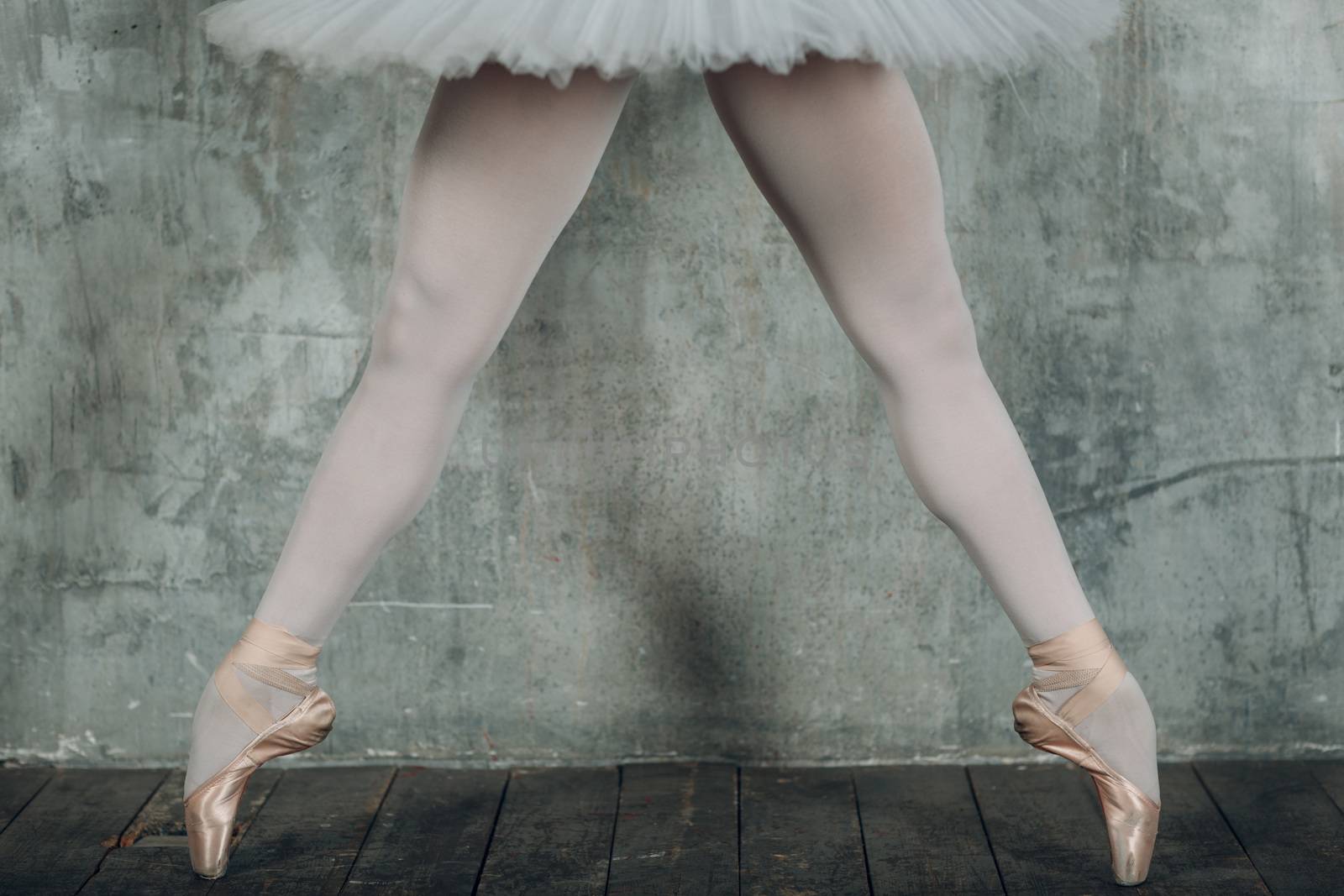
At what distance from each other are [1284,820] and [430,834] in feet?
3.33

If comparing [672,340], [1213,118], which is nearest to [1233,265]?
[1213,118]

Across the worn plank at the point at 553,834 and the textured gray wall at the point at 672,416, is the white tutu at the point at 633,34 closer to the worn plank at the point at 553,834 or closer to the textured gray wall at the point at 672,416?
the textured gray wall at the point at 672,416

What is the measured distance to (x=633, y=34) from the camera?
1254 mm

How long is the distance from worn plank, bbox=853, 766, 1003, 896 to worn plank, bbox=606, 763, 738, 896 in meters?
0.16

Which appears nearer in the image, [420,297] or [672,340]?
[420,297]

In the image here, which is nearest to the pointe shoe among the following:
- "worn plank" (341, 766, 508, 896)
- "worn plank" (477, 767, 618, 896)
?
"worn plank" (477, 767, 618, 896)

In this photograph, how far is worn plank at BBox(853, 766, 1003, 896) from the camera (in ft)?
5.22

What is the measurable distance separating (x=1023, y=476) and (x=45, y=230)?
1.27m

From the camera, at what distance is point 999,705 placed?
77.6 inches

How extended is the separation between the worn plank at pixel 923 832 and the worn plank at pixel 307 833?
23.7 inches

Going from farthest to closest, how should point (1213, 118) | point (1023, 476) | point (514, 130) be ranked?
point (1213, 118) → point (1023, 476) → point (514, 130)

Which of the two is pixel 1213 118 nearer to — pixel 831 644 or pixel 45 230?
pixel 831 644

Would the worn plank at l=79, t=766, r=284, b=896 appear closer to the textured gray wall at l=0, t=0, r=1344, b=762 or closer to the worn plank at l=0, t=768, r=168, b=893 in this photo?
the worn plank at l=0, t=768, r=168, b=893

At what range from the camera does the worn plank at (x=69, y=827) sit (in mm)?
1601
